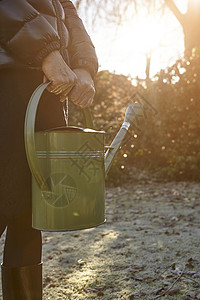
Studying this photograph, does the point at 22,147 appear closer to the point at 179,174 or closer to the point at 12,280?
the point at 12,280

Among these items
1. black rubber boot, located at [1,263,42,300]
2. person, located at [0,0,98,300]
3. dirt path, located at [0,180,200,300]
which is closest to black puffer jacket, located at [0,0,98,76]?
person, located at [0,0,98,300]

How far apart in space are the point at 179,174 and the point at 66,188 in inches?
220

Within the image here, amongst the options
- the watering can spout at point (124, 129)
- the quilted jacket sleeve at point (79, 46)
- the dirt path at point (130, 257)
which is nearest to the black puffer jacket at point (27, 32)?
the quilted jacket sleeve at point (79, 46)

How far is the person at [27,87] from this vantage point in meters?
1.10

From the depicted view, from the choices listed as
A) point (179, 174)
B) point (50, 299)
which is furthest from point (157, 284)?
point (179, 174)

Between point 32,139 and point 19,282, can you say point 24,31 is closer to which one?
point 32,139

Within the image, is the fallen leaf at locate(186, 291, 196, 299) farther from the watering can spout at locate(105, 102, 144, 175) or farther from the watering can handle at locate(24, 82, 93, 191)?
the watering can handle at locate(24, 82, 93, 191)

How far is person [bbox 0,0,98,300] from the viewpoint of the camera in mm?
→ 1102

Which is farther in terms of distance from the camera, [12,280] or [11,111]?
[12,280]

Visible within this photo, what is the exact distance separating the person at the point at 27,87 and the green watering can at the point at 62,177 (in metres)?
0.09

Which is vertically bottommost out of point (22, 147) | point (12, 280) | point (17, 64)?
point (12, 280)

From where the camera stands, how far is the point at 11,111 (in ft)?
3.86

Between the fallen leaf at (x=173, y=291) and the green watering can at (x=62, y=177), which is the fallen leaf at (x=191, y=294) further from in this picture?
the green watering can at (x=62, y=177)

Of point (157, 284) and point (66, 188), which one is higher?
point (66, 188)
